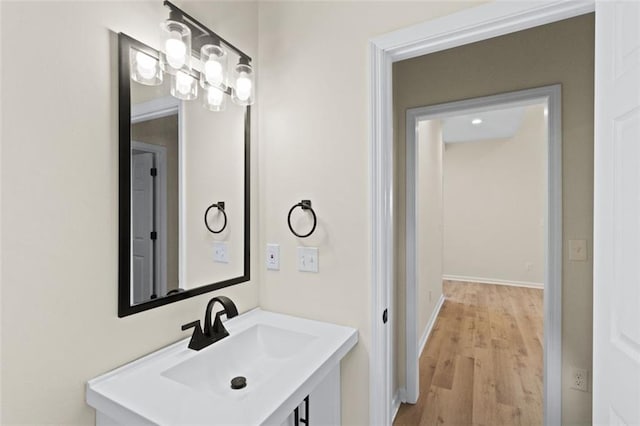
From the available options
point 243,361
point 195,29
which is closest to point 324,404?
point 243,361

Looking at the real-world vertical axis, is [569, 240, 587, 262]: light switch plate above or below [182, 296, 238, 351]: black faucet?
above

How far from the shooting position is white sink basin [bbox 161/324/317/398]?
1.10 metres

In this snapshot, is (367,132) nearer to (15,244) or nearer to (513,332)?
(15,244)

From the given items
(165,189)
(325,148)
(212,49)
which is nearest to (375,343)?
(325,148)

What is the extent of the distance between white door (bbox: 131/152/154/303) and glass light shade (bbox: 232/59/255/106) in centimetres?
49

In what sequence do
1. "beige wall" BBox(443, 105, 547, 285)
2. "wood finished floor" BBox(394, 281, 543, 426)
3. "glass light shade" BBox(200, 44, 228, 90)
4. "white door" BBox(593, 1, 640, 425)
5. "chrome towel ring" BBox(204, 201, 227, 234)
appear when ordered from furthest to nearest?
"beige wall" BBox(443, 105, 547, 285) → "wood finished floor" BBox(394, 281, 543, 426) → "chrome towel ring" BBox(204, 201, 227, 234) → "glass light shade" BBox(200, 44, 228, 90) → "white door" BBox(593, 1, 640, 425)

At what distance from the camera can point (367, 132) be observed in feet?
4.35

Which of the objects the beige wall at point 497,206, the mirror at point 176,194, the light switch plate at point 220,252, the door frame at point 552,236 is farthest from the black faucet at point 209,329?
the beige wall at point 497,206

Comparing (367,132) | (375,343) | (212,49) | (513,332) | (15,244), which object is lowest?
(513,332)

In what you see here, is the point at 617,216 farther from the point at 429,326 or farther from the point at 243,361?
the point at 429,326

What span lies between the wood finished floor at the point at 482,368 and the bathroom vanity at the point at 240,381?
132 cm

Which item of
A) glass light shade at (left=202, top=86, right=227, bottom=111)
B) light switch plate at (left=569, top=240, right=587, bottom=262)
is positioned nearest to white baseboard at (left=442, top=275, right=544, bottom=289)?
light switch plate at (left=569, top=240, right=587, bottom=262)

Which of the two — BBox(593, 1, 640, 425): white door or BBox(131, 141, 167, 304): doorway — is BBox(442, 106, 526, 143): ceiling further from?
BBox(131, 141, 167, 304): doorway

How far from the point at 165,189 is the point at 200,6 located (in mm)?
780
